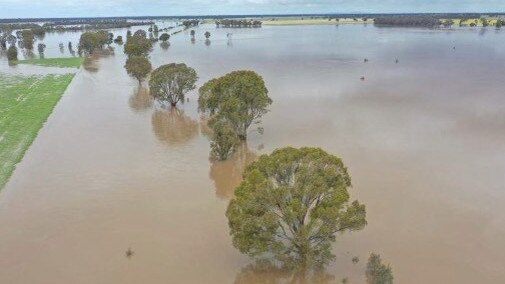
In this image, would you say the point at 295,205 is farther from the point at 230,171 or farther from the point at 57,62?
the point at 57,62

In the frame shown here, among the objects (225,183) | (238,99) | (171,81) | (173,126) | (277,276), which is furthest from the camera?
(171,81)

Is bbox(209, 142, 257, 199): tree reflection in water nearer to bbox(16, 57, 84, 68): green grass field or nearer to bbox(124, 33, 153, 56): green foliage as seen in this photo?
bbox(124, 33, 153, 56): green foliage

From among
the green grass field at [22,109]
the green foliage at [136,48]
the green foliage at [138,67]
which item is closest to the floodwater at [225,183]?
the green grass field at [22,109]

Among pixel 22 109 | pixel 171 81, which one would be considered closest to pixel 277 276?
pixel 171 81

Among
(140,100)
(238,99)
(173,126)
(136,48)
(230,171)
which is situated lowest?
(230,171)

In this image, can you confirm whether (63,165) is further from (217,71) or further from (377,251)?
(217,71)

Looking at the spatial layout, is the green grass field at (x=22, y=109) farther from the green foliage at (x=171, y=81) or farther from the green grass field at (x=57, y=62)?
the green grass field at (x=57, y=62)

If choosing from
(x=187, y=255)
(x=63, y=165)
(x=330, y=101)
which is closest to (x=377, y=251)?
(x=187, y=255)
